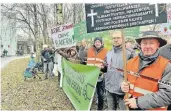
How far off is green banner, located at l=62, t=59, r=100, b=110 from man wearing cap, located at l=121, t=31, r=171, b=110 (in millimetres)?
1976

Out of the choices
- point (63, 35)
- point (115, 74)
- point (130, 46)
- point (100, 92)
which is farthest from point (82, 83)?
point (63, 35)

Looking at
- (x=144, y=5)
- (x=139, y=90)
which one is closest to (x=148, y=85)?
(x=139, y=90)

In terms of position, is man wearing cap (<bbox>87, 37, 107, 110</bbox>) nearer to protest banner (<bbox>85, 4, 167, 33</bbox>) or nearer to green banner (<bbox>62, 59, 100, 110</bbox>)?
green banner (<bbox>62, 59, 100, 110</bbox>)

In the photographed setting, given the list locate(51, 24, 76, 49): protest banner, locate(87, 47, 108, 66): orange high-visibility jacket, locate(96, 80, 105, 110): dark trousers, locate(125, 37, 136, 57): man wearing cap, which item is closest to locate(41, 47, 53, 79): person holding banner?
locate(51, 24, 76, 49): protest banner

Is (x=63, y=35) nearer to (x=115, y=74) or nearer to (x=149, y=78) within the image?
(x=115, y=74)

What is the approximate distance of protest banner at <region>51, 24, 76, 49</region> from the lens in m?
8.88

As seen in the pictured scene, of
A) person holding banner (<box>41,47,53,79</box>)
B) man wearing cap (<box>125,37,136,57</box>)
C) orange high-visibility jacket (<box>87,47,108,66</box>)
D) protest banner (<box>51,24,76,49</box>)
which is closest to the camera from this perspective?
man wearing cap (<box>125,37,136,57</box>)

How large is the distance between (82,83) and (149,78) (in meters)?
2.88

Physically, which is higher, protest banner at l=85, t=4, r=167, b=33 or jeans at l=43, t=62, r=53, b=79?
protest banner at l=85, t=4, r=167, b=33

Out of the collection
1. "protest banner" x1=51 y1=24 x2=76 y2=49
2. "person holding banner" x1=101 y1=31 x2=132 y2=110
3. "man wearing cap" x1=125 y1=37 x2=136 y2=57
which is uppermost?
"protest banner" x1=51 y1=24 x2=76 y2=49

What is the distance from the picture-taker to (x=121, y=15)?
4.31 m

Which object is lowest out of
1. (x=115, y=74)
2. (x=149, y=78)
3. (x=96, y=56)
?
(x=115, y=74)

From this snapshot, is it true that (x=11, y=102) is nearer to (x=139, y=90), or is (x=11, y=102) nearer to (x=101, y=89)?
(x=101, y=89)

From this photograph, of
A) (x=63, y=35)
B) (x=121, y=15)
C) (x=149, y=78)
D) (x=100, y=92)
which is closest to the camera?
(x=149, y=78)
